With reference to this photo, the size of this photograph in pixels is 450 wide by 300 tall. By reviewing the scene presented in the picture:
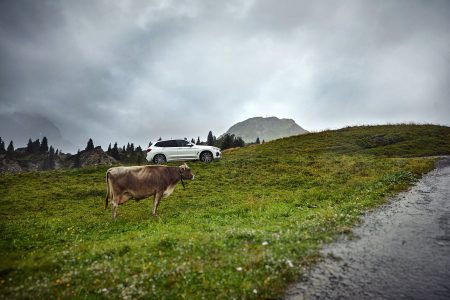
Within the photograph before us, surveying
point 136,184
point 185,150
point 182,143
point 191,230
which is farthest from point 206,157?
point 191,230

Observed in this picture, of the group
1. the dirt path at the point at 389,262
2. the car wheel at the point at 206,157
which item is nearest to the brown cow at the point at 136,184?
the dirt path at the point at 389,262

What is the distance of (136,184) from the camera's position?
17625 millimetres

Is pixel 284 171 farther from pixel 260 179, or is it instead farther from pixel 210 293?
pixel 210 293

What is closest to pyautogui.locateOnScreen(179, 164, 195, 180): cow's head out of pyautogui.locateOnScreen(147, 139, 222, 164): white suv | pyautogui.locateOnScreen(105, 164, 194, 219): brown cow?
pyautogui.locateOnScreen(105, 164, 194, 219): brown cow

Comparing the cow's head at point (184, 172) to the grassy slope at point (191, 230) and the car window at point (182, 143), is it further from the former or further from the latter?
the car window at point (182, 143)

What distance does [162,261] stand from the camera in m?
9.66

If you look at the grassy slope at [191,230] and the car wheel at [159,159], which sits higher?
the car wheel at [159,159]

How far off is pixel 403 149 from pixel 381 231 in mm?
36864

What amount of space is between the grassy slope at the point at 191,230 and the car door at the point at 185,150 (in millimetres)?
3708

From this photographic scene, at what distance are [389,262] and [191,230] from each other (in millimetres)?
7777

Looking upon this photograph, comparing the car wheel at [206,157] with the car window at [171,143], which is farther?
the car wheel at [206,157]

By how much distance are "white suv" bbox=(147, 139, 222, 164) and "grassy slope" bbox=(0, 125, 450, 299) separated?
3.79 m

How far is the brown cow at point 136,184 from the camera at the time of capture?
17.3 metres

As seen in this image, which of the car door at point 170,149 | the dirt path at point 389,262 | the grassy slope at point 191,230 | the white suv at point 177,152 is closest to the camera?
the dirt path at point 389,262
